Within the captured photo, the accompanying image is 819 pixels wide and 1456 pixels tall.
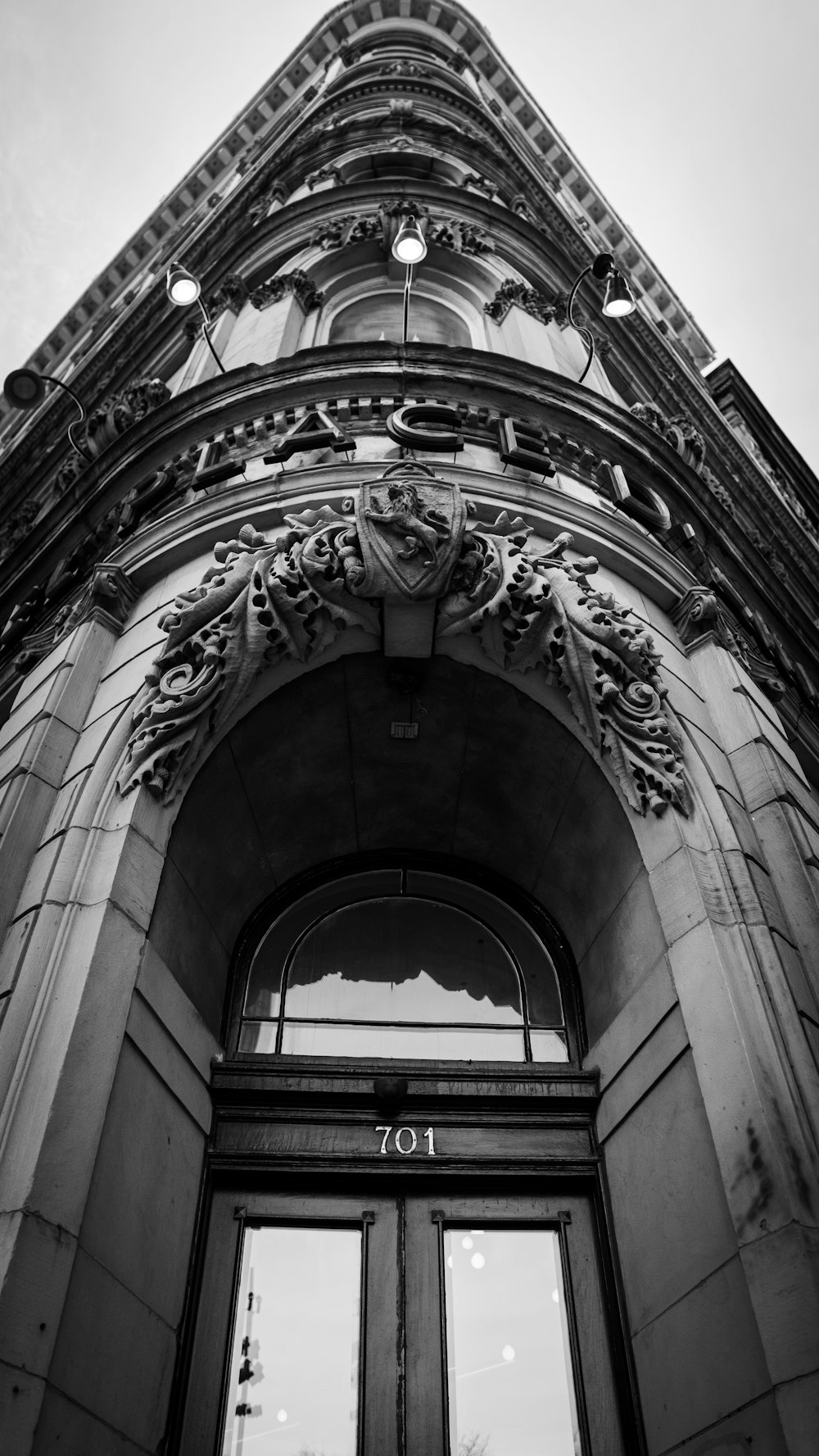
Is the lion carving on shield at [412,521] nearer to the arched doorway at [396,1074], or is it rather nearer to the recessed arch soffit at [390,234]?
the arched doorway at [396,1074]

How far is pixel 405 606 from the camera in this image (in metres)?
7.27

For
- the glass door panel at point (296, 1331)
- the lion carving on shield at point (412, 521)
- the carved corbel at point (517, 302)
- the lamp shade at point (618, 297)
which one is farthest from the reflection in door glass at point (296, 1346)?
the carved corbel at point (517, 302)

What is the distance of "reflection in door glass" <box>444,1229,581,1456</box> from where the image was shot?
5961mm

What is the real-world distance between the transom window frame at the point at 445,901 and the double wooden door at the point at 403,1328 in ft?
3.13

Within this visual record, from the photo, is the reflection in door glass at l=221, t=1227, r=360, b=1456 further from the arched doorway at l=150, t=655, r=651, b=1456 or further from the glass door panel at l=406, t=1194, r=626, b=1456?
the glass door panel at l=406, t=1194, r=626, b=1456

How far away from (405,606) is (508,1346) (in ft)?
16.7

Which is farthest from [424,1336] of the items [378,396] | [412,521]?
[378,396]

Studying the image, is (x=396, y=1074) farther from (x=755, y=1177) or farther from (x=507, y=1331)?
(x=755, y=1177)

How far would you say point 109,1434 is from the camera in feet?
15.6

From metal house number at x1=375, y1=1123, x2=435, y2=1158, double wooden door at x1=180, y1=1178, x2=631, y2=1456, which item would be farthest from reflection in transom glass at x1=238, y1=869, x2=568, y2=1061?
double wooden door at x1=180, y1=1178, x2=631, y2=1456

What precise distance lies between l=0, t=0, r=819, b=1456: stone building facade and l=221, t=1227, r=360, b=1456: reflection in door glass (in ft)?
0.09

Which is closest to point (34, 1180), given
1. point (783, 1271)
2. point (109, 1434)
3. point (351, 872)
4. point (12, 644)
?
point (109, 1434)

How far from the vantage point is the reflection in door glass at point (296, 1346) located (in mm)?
5898

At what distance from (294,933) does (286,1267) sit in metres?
2.63
